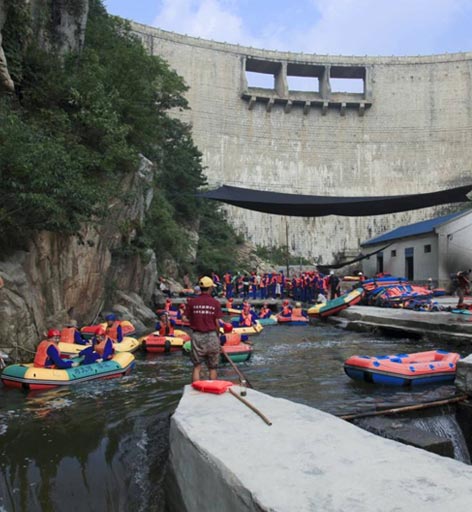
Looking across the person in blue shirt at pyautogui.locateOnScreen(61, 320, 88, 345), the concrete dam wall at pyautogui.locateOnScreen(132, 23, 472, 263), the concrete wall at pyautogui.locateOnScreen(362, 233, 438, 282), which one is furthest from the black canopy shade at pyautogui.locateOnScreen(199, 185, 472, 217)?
the concrete dam wall at pyautogui.locateOnScreen(132, 23, 472, 263)

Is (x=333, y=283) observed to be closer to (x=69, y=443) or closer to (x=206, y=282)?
(x=206, y=282)

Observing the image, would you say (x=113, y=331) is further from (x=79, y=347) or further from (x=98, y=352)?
(x=98, y=352)

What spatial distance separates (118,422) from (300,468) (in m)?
3.48

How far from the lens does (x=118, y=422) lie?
556 centimetres

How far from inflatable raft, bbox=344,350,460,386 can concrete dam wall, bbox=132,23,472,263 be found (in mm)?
33036

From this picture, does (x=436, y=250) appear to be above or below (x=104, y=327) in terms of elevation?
above

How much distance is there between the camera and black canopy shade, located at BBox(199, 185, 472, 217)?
12.9 m

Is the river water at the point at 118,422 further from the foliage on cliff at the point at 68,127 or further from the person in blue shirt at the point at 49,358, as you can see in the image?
the foliage on cliff at the point at 68,127

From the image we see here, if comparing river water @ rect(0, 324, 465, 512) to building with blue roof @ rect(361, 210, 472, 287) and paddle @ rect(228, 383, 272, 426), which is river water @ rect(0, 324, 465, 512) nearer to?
paddle @ rect(228, 383, 272, 426)

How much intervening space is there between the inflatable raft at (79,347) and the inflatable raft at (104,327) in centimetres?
94

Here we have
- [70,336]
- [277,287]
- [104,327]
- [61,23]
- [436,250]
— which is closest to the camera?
[70,336]

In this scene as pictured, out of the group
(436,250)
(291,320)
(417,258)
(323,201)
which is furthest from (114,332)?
(417,258)

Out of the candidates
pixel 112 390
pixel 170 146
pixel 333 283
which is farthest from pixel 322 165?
pixel 112 390

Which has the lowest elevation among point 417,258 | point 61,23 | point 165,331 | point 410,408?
point 410,408
